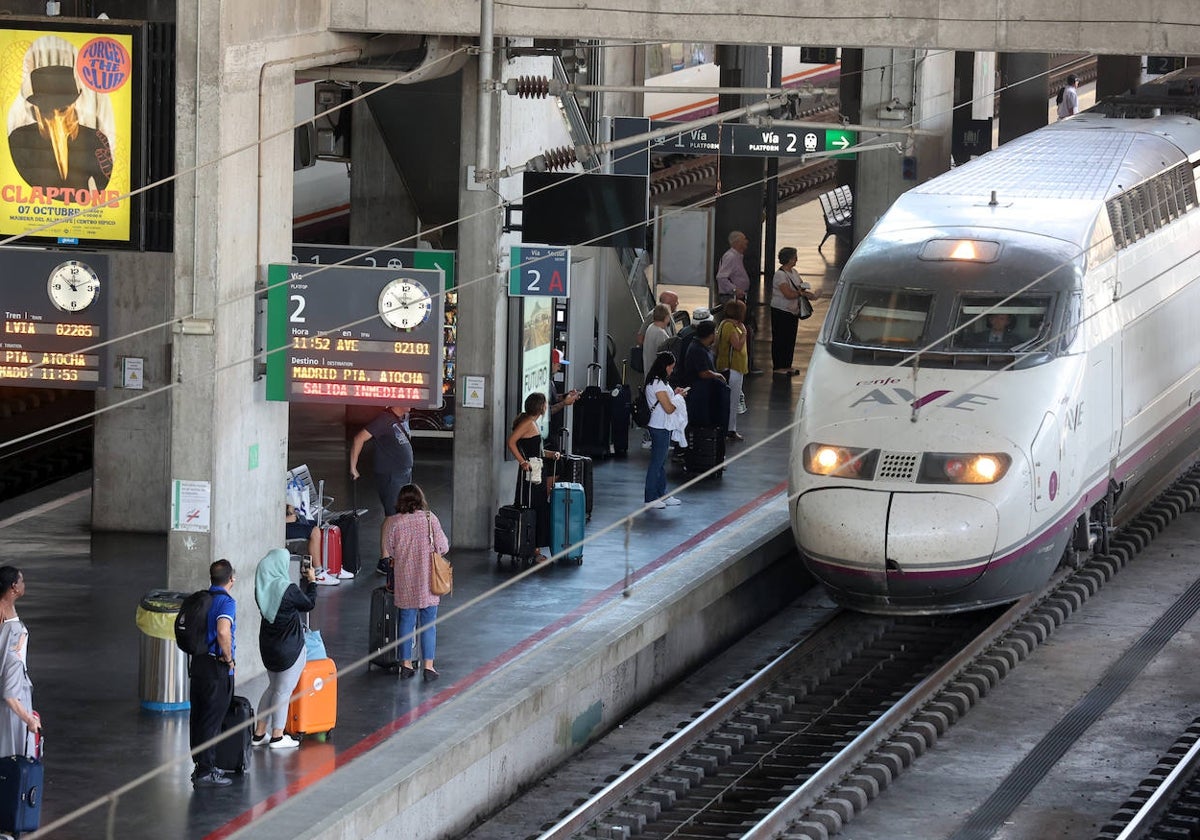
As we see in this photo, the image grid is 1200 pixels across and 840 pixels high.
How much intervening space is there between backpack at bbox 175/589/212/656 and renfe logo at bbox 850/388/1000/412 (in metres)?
6.17

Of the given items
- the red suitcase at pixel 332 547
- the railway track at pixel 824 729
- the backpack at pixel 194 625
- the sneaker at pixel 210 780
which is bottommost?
the railway track at pixel 824 729

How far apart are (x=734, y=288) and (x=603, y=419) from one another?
5.61 meters

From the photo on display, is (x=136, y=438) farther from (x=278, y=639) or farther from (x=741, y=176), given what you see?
(x=741, y=176)

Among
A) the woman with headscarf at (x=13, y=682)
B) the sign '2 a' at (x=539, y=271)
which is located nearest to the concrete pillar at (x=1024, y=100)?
the sign '2 a' at (x=539, y=271)

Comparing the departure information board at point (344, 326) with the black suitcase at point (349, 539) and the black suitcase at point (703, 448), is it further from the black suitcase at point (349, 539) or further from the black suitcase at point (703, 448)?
the black suitcase at point (703, 448)

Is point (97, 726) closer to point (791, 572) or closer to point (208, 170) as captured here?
point (208, 170)

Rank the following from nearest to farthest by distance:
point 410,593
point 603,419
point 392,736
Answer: point 392,736
point 410,593
point 603,419

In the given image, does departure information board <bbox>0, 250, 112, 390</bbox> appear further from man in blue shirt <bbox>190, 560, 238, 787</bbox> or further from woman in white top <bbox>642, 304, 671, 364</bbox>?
woman in white top <bbox>642, 304, 671, 364</bbox>

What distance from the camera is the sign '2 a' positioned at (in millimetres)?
19141

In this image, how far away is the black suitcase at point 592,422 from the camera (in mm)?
24000

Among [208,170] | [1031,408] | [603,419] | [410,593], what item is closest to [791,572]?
[603,419]

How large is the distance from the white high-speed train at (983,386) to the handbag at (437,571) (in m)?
3.17

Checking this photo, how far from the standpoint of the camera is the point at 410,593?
1551 centimetres

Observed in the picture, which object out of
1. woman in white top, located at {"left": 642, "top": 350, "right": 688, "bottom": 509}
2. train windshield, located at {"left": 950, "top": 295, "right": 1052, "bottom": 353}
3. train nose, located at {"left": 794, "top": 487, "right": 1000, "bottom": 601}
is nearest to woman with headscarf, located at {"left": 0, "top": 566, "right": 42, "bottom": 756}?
train nose, located at {"left": 794, "top": 487, "right": 1000, "bottom": 601}
